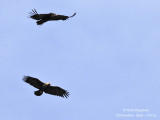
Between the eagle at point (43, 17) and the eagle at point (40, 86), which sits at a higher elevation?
the eagle at point (43, 17)

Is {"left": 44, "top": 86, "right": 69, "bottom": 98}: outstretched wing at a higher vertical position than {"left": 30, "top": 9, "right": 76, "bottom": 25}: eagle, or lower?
lower

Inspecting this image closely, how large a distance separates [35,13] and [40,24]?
902 millimetres

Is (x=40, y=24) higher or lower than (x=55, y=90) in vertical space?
higher

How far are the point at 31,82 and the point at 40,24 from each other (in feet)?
12.0

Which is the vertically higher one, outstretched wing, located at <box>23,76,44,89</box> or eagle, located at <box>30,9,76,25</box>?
eagle, located at <box>30,9,76,25</box>

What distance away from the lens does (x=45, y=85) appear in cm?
3000

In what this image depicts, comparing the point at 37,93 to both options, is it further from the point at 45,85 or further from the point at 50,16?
the point at 50,16

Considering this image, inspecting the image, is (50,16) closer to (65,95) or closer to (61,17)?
(61,17)

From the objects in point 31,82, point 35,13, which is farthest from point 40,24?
point 31,82

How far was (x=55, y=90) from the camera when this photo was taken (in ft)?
100

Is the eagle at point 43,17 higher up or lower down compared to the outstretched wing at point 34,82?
higher up

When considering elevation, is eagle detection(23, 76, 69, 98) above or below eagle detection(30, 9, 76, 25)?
below

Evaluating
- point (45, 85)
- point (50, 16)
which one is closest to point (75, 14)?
point (50, 16)

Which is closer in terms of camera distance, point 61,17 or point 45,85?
point 45,85
